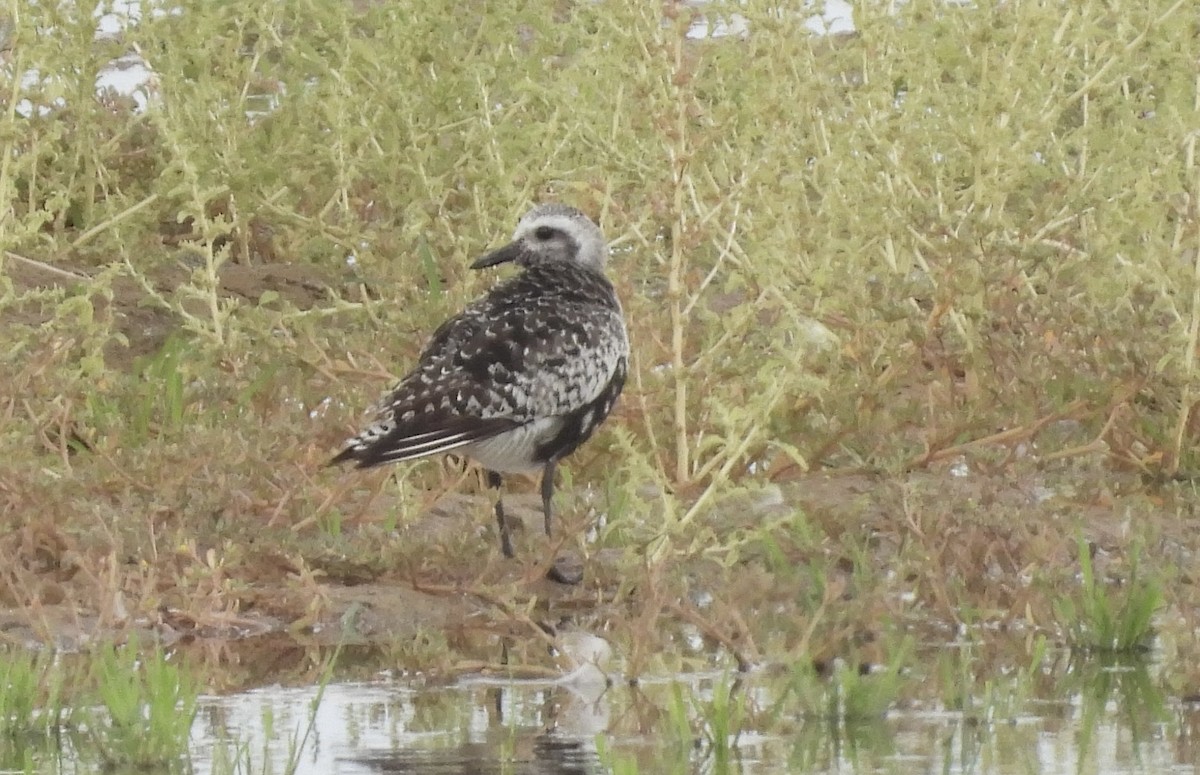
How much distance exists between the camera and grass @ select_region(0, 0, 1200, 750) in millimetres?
7406

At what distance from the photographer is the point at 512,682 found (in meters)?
6.55

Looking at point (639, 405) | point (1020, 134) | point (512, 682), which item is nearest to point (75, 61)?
point (639, 405)

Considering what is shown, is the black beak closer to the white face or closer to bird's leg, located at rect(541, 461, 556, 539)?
the white face

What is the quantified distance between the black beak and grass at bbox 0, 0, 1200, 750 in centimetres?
40

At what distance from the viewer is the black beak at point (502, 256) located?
8.76m

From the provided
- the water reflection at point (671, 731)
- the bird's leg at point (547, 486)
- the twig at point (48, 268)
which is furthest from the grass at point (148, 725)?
the twig at point (48, 268)

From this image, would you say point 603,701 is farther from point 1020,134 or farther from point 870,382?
point 1020,134

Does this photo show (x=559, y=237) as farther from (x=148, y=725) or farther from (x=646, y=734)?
(x=148, y=725)

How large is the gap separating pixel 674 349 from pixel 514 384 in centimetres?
73

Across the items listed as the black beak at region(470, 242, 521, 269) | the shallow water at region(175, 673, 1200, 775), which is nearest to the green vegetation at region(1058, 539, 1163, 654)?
the shallow water at region(175, 673, 1200, 775)

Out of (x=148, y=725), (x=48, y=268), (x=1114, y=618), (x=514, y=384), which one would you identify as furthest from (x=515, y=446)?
(x=48, y=268)

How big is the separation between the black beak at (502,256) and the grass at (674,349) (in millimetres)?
396

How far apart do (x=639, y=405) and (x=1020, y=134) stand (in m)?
1.96

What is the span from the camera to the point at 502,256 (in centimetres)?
880
